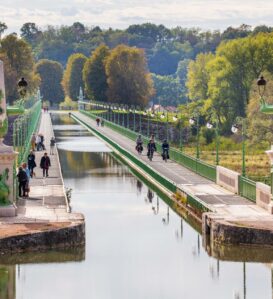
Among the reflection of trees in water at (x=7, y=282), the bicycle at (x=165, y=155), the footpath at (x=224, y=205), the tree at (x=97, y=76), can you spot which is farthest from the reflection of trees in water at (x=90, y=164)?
the tree at (x=97, y=76)

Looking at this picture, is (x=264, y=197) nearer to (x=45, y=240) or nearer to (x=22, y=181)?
(x=45, y=240)

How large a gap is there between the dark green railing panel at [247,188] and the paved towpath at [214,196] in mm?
234

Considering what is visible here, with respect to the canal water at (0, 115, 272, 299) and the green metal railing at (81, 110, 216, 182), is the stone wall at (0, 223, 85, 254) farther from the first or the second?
the green metal railing at (81, 110, 216, 182)

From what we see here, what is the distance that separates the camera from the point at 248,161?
7988 centimetres

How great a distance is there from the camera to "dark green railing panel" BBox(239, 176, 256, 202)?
43906 millimetres

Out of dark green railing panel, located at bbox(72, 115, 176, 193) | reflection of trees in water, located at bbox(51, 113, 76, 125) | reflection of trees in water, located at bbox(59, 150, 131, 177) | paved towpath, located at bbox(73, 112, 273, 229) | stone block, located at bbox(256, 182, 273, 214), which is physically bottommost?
reflection of trees in water, located at bbox(51, 113, 76, 125)

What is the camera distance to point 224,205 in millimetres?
42844

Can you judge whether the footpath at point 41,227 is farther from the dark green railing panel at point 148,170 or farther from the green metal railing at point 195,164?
the green metal railing at point 195,164

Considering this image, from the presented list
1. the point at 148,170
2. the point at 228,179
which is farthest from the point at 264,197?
the point at 148,170

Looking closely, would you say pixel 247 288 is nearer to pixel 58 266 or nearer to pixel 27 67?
pixel 58 266

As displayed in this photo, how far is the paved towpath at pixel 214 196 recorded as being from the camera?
127 ft

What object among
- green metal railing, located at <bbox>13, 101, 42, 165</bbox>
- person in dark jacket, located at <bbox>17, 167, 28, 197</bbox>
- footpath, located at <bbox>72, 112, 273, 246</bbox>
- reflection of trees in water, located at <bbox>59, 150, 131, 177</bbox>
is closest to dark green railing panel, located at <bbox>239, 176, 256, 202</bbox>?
footpath, located at <bbox>72, 112, 273, 246</bbox>

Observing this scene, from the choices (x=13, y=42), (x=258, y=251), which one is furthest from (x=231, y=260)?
(x=13, y=42)

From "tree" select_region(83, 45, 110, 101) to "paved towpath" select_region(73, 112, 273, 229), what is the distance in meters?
111
